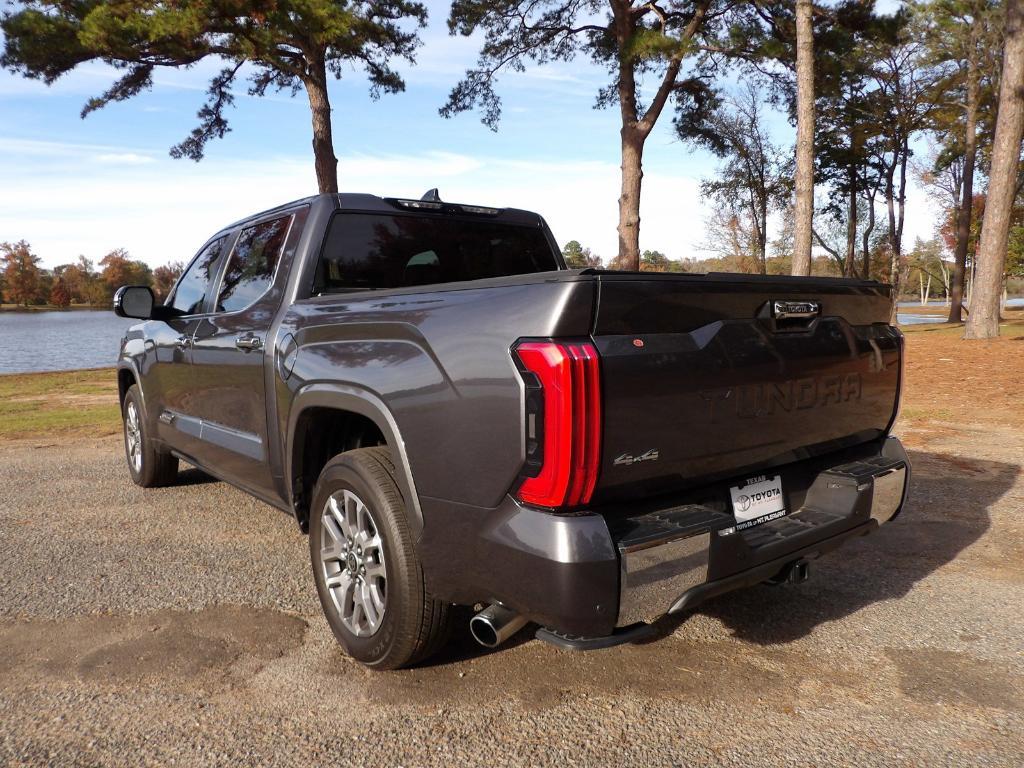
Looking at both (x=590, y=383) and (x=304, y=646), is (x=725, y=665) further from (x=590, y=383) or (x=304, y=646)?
(x=304, y=646)

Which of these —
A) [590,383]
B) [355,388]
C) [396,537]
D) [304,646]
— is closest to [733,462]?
[590,383]

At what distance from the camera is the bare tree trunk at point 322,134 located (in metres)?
16.7

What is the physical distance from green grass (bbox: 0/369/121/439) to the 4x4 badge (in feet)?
27.7

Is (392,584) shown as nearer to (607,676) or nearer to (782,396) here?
(607,676)

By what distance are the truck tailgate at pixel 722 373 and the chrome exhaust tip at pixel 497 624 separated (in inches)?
19.6

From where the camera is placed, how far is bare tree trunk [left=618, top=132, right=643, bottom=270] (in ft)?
55.6

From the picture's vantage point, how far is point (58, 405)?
39.7 ft

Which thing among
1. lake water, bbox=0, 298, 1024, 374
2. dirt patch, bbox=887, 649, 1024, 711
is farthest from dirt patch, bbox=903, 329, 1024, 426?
lake water, bbox=0, 298, 1024, 374

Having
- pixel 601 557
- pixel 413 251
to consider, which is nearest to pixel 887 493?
pixel 601 557

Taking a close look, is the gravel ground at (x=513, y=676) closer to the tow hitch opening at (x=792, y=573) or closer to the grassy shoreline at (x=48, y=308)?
the tow hitch opening at (x=792, y=573)

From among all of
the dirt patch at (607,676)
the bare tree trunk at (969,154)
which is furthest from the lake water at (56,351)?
the dirt patch at (607,676)

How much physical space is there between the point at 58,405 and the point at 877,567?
475 inches

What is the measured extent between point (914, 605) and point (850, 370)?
1282 millimetres

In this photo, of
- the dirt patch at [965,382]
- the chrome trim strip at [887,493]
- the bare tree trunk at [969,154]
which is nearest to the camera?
the chrome trim strip at [887,493]
